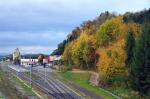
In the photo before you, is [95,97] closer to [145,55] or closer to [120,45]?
[145,55]

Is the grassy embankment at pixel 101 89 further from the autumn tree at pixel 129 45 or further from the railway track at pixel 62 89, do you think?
the autumn tree at pixel 129 45

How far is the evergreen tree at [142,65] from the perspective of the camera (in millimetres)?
75250

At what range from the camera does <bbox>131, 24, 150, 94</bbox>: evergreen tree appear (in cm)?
7525

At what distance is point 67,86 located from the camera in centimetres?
10006

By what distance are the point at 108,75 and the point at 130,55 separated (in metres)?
6.23

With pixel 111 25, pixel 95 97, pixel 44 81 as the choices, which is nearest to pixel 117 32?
pixel 111 25

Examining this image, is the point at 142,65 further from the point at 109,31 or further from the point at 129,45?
the point at 109,31

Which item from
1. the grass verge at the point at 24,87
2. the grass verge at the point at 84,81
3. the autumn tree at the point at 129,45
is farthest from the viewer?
the autumn tree at the point at 129,45

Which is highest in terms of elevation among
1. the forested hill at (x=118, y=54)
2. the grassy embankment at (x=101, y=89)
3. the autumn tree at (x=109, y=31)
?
the autumn tree at (x=109, y=31)

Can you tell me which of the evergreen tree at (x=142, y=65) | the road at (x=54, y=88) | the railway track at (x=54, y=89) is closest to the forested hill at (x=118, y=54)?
the evergreen tree at (x=142, y=65)

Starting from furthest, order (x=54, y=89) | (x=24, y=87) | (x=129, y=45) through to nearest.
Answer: (x=24, y=87) < (x=54, y=89) < (x=129, y=45)

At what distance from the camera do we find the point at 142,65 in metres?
75.6

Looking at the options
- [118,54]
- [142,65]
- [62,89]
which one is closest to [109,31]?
[118,54]

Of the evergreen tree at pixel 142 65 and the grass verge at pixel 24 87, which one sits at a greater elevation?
the evergreen tree at pixel 142 65
